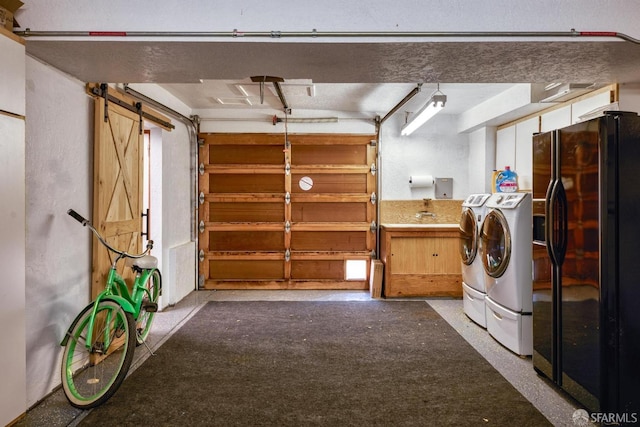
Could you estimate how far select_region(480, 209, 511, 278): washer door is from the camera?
10.6ft

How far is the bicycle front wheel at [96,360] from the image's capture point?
7.79ft

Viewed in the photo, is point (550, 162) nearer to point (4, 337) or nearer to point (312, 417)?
point (312, 417)

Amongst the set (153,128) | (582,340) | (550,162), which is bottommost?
(582,340)

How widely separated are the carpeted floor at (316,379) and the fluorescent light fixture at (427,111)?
222 cm

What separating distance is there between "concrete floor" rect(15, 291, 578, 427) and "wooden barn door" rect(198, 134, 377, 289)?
1.08 feet

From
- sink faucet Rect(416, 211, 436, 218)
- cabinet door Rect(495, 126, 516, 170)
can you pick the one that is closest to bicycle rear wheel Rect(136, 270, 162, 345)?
sink faucet Rect(416, 211, 436, 218)

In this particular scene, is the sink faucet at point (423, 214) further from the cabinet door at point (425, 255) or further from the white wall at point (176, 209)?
the white wall at point (176, 209)

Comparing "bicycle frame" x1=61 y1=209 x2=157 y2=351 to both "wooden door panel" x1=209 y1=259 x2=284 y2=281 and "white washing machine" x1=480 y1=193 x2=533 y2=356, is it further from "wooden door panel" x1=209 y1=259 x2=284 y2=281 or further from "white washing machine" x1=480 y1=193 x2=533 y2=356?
"white washing machine" x1=480 y1=193 x2=533 y2=356

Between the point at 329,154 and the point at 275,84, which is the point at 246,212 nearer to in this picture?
the point at 329,154

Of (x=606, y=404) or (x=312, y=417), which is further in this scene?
(x=312, y=417)

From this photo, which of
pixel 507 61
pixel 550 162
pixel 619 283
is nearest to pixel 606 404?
pixel 619 283

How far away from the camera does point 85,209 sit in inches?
115

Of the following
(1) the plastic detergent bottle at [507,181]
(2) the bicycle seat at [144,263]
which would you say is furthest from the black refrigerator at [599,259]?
(2) the bicycle seat at [144,263]

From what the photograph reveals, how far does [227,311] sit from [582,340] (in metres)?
3.40
